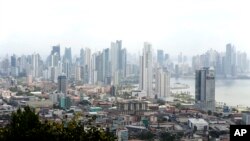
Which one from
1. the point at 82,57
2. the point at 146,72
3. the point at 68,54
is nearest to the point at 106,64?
the point at 82,57

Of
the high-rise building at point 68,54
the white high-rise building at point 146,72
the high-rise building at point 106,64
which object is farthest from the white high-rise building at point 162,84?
the high-rise building at point 68,54

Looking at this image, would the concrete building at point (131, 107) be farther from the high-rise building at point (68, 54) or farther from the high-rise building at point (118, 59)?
the high-rise building at point (68, 54)

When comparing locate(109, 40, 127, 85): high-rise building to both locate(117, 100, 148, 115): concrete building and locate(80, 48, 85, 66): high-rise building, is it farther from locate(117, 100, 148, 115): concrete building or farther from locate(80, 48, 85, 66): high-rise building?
locate(117, 100, 148, 115): concrete building

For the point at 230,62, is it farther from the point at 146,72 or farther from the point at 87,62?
the point at 146,72

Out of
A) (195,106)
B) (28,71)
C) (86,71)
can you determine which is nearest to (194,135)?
(195,106)

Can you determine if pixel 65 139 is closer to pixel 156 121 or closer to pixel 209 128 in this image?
pixel 209 128

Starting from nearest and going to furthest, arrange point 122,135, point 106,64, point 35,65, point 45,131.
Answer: point 45,131, point 122,135, point 106,64, point 35,65

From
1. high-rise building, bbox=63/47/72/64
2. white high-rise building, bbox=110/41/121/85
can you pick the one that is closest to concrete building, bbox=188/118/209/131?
white high-rise building, bbox=110/41/121/85
